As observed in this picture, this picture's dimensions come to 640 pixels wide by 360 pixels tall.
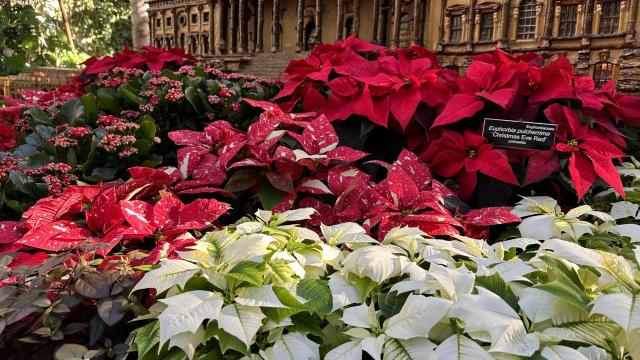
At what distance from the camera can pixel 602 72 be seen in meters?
2.83

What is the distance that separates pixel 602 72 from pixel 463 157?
1.97m

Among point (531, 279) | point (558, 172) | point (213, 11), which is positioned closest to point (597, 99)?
point (558, 172)

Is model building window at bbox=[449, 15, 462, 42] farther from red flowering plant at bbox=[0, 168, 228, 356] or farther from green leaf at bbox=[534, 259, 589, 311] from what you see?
green leaf at bbox=[534, 259, 589, 311]

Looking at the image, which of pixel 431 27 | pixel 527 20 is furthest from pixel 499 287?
pixel 431 27

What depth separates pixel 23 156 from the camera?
1.54m

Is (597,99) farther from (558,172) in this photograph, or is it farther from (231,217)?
(231,217)

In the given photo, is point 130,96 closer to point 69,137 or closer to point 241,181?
point 69,137

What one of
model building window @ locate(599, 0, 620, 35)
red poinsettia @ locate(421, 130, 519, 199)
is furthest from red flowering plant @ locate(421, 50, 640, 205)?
model building window @ locate(599, 0, 620, 35)

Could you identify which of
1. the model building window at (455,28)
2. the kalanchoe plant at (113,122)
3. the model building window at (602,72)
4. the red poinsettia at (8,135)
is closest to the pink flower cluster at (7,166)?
the kalanchoe plant at (113,122)

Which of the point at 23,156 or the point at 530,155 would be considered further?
the point at 23,156

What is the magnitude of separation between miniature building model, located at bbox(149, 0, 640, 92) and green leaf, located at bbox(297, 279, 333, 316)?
2135 millimetres

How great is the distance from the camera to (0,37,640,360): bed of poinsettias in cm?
65

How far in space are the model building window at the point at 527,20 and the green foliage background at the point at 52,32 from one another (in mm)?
3750

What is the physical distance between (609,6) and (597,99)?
1.97 meters
